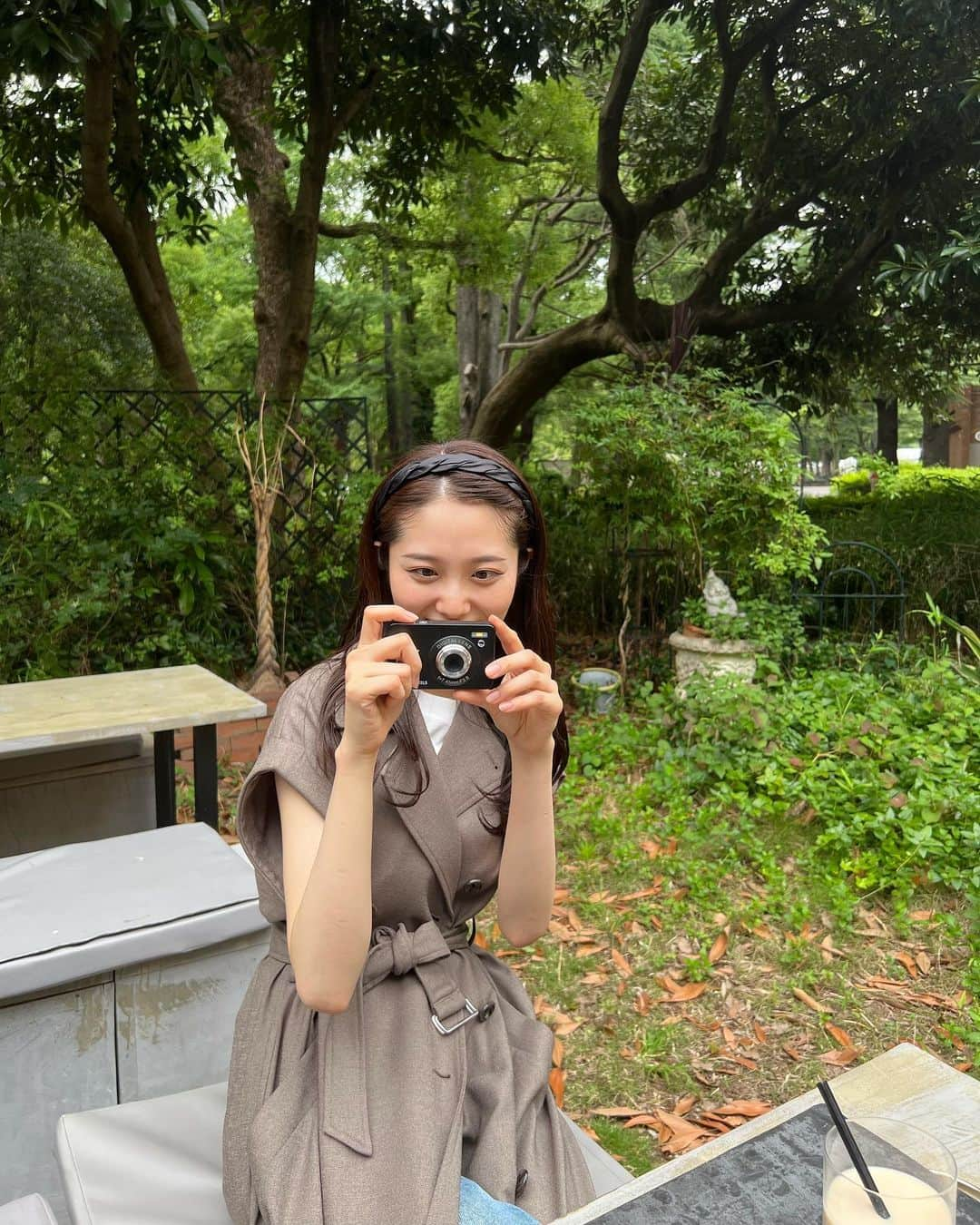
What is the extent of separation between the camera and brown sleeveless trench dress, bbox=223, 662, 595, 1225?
1.24 m

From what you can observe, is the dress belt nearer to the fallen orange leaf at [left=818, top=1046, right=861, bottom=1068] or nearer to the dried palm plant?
the fallen orange leaf at [left=818, top=1046, right=861, bottom=1068]

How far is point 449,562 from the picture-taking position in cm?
136

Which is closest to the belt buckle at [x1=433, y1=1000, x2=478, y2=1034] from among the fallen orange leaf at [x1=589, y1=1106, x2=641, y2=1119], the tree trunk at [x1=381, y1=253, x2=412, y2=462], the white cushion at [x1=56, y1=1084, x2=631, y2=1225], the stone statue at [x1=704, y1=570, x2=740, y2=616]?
the white cushion at [x1=56, y1=1084, x2=631, y2=1225]

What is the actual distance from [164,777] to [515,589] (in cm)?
206

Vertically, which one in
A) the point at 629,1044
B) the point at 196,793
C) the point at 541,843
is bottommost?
the point at 629,1044

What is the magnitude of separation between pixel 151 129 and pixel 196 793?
17.4 feet

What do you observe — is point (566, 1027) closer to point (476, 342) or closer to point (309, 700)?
point (309, 700)

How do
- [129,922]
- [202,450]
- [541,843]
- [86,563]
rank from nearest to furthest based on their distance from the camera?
[541,843] < [129,922] < [86,563] < [202,450]

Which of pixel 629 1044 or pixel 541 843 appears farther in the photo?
pixel 629 1044

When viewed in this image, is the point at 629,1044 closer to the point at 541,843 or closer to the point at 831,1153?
the point at 541,843

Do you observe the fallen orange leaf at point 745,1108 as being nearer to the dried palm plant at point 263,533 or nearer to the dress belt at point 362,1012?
the dress belt at point 362,1012

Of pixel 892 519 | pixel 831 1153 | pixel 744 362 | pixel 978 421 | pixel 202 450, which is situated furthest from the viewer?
pixel 978 421

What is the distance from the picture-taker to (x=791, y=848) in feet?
12.5

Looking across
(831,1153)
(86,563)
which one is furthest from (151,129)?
(831,1153)
